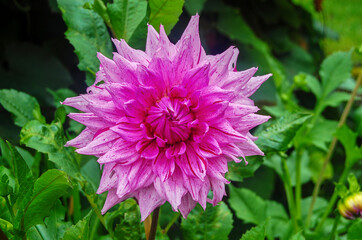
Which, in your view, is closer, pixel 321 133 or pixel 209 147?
pixel 209 147

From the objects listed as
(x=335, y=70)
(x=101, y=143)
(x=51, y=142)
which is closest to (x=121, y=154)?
(x=101, y=143)

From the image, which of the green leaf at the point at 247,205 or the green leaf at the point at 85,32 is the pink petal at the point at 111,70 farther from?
the green leaf at the point at 247,205

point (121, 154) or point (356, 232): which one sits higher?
point (121, 154)

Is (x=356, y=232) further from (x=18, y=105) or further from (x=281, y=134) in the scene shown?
(x=18, y=105)

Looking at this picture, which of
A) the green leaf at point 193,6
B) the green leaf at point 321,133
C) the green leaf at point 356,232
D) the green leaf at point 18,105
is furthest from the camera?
the green leaf at point 193,6

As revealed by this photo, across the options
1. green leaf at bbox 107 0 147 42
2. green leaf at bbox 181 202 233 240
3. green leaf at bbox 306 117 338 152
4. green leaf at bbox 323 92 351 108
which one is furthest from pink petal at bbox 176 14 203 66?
green leaf at bbox 323 92 351 108

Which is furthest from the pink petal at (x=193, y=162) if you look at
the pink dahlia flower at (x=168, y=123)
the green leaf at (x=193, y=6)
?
the green leaf at (x=193, y=6)

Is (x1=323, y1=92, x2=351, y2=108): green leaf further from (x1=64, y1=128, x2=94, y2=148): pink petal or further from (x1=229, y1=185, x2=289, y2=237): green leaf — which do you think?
(x1=64, y1=128, x2=94, y2=148): pink petal

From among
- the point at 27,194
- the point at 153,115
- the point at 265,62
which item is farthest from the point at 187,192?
the point at 265,62
